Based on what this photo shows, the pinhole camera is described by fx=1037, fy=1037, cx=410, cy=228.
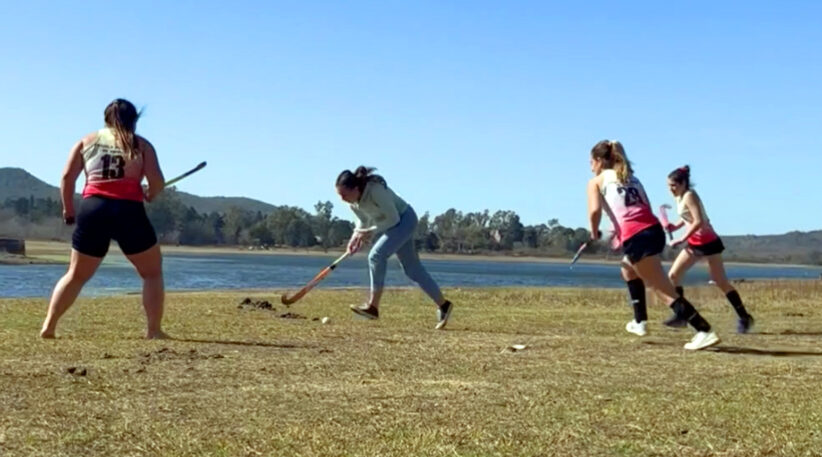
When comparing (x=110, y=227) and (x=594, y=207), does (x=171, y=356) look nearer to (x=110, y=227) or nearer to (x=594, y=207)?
(x=110, y=227)

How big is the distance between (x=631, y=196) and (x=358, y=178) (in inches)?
107

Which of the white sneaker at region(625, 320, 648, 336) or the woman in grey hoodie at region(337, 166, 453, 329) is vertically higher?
the woman in grey hoodie at region(337, 166, 453, 329)

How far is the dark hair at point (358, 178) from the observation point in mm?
9836

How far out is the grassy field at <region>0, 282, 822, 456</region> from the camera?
162 inches

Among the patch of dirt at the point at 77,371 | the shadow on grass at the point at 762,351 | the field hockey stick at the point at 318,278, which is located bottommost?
the shadow on grass at the point at 762,351

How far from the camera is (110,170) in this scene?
757 cm

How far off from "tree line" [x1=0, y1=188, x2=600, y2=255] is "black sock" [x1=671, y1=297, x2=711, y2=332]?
12478 centimetres

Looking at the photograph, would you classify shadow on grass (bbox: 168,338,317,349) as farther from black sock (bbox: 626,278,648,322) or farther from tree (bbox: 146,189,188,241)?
tree (bbox: 146,189,188,241)

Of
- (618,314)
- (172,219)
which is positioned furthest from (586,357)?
(172,219)

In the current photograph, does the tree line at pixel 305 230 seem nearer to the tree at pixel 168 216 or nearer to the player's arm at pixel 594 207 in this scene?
the tree at pixel 168 216

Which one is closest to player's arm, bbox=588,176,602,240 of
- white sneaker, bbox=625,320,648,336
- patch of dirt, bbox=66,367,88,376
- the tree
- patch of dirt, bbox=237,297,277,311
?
white sneaker, bbox=625,320,648,336

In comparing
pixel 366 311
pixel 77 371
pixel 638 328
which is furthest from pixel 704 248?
pixel 77 371

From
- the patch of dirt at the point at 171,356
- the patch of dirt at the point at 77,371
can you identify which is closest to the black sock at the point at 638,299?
the patch of dirt at the point at 171,356

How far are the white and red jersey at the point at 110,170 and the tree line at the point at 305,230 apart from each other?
12513 cm
